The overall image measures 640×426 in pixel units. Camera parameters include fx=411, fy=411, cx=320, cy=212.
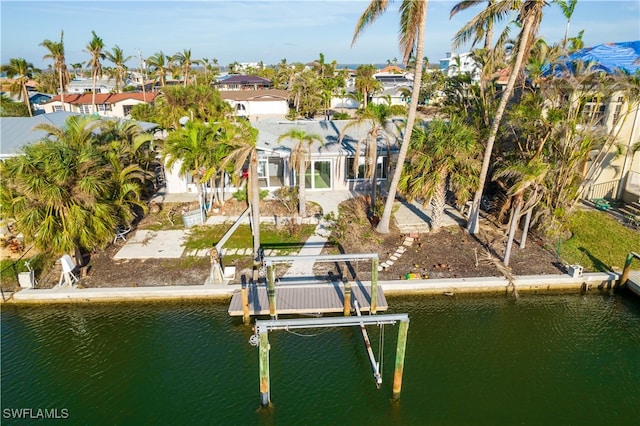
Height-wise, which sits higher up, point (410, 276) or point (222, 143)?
point (222, 143)

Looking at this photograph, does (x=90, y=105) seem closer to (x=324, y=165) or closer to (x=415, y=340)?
(x=324, y=165)

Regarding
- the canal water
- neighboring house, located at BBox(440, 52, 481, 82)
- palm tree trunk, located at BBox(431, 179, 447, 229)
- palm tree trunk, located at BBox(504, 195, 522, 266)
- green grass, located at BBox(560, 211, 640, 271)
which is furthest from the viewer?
neighboring house, located at BBox(440, 52, 481, 82)

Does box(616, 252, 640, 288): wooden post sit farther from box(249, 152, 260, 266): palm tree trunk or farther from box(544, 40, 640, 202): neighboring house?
box(249, 152, 260, 266): palm tree trunk

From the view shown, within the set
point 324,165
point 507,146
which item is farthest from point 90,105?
point 507,146

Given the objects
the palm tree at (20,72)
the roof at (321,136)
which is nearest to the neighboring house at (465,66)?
the roof at (321,136)

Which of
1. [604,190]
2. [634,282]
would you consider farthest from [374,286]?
[604,190]

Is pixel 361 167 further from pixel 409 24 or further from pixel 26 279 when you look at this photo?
pixel 26 279

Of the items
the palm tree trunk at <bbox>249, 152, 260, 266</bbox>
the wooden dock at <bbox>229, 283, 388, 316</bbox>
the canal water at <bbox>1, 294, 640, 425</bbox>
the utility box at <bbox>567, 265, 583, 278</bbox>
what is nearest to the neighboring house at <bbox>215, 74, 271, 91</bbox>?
the palm tree trunk at <bbox>249, 152, 260, 266</bbox>
